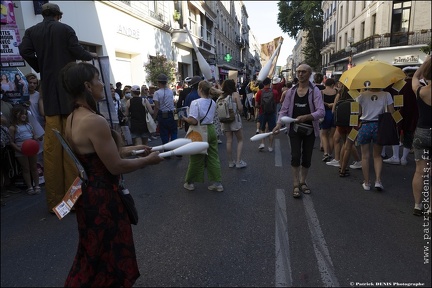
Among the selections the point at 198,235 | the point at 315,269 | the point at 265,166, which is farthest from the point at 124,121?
the point at 315,269

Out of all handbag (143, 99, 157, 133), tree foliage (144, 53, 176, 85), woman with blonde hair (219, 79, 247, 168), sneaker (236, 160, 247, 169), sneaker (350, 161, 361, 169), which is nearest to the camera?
woman with blonde hair (219, 79, 247, 168)

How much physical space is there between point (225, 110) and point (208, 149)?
4.47 feet

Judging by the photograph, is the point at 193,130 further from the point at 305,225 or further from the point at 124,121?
the point at 124,121

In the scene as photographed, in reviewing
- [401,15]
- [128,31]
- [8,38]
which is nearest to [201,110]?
[8,38]

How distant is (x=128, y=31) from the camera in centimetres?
1376

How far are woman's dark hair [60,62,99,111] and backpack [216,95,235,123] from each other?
4136 millimetres

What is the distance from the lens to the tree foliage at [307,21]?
1948 inches

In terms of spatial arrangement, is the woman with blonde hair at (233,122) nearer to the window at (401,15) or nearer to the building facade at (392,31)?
the building facade at (392,31)

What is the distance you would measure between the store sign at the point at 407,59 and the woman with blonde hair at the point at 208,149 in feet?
79.0

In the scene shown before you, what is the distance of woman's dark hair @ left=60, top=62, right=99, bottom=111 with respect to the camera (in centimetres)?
184

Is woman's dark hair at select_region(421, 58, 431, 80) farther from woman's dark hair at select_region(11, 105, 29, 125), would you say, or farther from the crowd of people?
woman's dark hair at select_region(11, 105, 29, 125)

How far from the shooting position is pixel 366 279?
2.59 meters

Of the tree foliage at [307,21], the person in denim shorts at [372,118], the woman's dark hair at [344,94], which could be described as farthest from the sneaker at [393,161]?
the tree foliage at [307,21]

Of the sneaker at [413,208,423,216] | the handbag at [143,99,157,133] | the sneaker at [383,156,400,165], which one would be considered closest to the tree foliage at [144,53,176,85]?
the handbag at [143,99,157,133]
